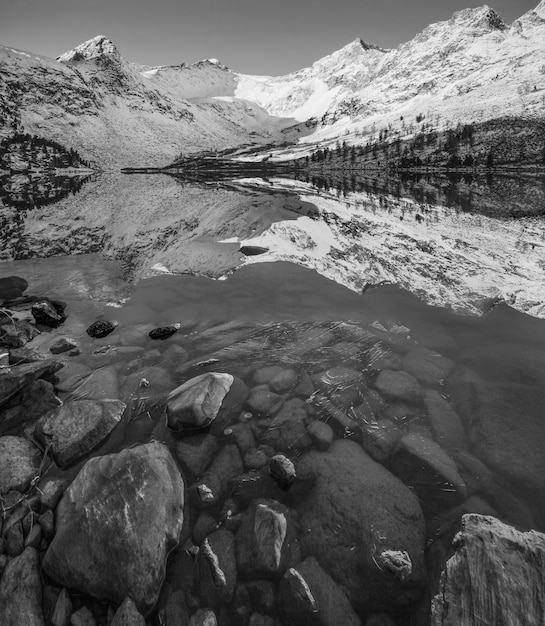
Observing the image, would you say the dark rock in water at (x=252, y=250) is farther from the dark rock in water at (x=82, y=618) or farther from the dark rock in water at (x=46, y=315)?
the dark rock in water at (x=82, y=618)

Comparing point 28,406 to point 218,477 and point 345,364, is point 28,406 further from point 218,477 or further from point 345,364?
point 345,364

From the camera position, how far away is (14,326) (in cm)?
1360

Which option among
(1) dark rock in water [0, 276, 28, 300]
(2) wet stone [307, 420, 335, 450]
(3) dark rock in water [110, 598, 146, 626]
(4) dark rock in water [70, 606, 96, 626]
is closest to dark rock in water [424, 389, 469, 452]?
(2) wet stone [307, 420, 335, 450]

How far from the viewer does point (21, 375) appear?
9828 millimetres

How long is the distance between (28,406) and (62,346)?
378 cm

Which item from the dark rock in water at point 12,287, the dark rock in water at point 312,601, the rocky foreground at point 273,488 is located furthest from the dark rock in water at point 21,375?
the dark rock in water at point 12,287

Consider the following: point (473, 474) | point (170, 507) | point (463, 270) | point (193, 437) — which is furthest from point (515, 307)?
point (170, 507)

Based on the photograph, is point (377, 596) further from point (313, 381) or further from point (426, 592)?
point (313, 381)

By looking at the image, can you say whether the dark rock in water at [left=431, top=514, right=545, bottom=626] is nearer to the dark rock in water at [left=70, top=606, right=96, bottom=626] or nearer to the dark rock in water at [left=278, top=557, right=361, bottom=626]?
the dark rock in water at [left=278, top=557, right=361, bottom=626]

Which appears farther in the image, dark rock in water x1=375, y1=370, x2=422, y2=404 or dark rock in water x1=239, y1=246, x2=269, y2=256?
dark rock in water x1=239, y1=246, x2=269, y2=256

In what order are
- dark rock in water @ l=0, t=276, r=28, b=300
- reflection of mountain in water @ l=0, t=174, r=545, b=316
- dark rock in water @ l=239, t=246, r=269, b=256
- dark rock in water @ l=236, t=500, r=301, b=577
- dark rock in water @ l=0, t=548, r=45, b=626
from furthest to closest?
dark rock in water @ l=239, t=246, r=269, b=256
reflection of mountain in water @ l=0, t=174, r=545, b=316
dark rock in water @ l=0, t=276, r=28, b=300
dark rock in water @ l=236, t=500, r=301, b=577
dark rock in water @ l=0, t=548, r=45, b=626

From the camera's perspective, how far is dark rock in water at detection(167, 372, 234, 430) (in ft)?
28.5

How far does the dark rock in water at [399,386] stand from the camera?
32.2 ft

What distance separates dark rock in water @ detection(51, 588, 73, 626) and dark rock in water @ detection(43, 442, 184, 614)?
181 millimetres
